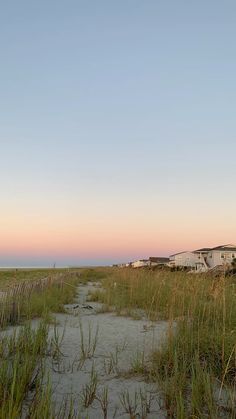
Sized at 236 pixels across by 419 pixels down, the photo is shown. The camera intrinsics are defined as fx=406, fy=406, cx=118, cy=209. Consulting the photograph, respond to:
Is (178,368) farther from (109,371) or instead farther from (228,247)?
(228,247)

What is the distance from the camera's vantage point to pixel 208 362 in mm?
4328

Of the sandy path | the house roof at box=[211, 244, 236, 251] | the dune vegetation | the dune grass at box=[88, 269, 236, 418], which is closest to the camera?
the dune vegetation

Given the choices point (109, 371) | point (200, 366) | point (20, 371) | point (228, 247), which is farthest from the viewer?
point (228, 247)

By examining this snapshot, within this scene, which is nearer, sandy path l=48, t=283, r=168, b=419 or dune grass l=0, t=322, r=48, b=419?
dune grass l=0, t=322, r=48, b=419

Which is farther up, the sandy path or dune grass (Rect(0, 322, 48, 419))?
dune grass (Rect(0, 322, 48, 419))

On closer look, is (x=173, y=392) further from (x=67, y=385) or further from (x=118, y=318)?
(x=118, y=318)

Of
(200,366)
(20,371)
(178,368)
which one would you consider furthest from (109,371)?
(20,371)

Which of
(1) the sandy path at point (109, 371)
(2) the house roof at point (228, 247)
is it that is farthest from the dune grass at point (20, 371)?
(2) the house roof at point (228, 247)

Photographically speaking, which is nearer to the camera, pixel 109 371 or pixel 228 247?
pixel 109 371

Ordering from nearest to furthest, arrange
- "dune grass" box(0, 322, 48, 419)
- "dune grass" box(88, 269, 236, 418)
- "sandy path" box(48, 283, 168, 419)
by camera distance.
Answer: "dune grass" box(0, 322, 48, 419)
"dune grass" box(88, 269, 236, 418)
"sandy path" box(48, 283, 168, 419)

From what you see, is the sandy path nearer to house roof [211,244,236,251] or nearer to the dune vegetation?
the dune vegetation

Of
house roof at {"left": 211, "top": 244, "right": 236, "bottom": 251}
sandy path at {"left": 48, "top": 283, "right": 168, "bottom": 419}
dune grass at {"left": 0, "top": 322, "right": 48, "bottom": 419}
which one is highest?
house roof at {"left": 211, "top": 244, "right": 236, "bottom": 251}

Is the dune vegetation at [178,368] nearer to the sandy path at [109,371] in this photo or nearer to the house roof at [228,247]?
the sandy path at [109,371]

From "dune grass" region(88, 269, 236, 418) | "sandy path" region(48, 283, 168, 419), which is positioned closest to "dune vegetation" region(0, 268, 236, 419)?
"dune grass" region(88, 269, 236, 418)
